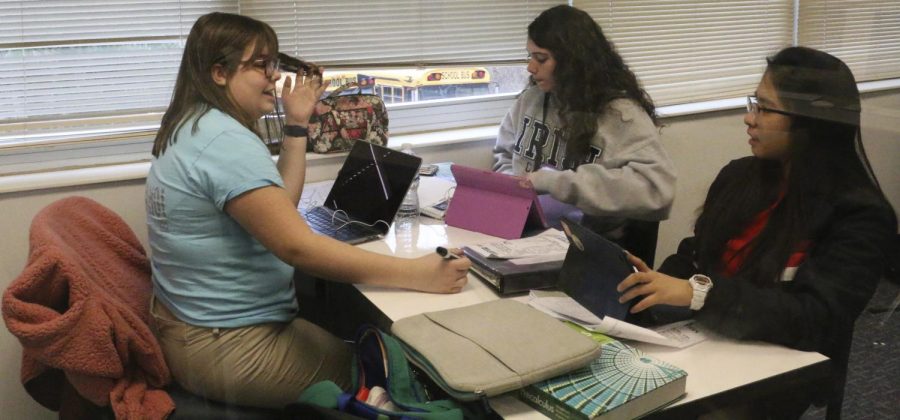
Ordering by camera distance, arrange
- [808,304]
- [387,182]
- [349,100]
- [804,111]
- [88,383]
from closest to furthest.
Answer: [804,111]
[808,304]
[88,383]
[387,182]
[349,100]

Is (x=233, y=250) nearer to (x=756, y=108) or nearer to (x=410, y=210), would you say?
(x=410, y=210)

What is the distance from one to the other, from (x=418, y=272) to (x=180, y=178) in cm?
46

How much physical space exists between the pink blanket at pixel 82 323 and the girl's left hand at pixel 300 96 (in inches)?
19.9

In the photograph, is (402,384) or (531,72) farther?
(531,72)

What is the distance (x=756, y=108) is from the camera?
4.32 ft

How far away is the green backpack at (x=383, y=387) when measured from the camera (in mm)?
1152

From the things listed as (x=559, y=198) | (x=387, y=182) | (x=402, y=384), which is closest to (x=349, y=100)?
(x=387, y=182)

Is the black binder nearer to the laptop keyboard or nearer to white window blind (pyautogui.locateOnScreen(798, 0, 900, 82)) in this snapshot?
the laptop keyboard

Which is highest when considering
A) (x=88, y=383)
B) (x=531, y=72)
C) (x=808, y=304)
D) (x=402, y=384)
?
(x=531, y=72)

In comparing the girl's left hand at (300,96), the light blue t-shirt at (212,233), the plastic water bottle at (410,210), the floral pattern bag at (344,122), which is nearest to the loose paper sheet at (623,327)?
the light blue t-shirt at (212,233)

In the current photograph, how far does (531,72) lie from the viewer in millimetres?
2281

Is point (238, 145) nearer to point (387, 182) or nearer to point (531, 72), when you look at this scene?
point (387, 182)

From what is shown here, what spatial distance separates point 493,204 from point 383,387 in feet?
2.49

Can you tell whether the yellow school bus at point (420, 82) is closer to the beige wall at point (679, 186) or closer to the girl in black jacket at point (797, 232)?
the beige wall at point (679, 186)
